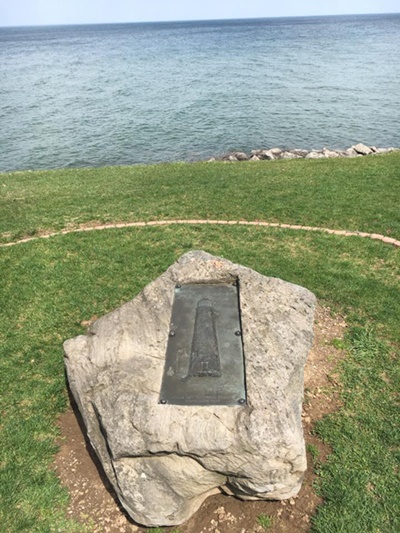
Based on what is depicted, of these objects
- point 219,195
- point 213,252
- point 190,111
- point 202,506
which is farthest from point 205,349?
point 190,111

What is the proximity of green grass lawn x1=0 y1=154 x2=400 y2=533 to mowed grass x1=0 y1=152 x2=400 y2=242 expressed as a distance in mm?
68

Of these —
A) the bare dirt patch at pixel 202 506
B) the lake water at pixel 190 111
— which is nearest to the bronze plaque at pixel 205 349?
the bare dirt patch at pixel 202 506

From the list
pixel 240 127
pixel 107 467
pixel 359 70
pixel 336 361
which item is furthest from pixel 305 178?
pixel 359 70

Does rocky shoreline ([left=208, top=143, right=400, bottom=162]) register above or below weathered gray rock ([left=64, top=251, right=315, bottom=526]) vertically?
below

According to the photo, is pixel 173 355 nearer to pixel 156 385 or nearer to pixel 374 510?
pixel 156 385

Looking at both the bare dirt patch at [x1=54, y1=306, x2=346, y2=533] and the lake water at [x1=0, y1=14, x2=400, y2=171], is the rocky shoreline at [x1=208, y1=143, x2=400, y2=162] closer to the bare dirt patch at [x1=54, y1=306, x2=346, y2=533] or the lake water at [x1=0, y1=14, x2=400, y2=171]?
the lake water at [x1=0, y1=14, x2=400, y2=171]

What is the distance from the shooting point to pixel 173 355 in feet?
17.1

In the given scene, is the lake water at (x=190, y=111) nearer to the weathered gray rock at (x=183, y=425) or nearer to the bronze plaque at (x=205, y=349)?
the bronze plaque at (x=205, y=349)

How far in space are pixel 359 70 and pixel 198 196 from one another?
5084 cm

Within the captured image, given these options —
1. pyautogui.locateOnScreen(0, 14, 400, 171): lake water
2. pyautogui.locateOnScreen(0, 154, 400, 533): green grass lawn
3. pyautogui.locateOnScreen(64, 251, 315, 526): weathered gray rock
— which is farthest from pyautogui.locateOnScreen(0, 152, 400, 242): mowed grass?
pyautogui.locateOnScreen(0, 14, 400, 171): lake water

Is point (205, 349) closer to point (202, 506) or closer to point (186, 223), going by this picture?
point (202, 506)

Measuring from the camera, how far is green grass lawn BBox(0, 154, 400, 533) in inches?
205

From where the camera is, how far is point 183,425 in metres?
4.43

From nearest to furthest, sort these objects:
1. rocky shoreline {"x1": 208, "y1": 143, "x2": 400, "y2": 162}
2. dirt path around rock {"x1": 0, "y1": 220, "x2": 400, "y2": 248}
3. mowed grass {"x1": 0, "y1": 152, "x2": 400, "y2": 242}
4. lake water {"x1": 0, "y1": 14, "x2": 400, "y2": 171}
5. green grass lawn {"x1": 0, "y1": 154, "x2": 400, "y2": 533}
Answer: green grass lawn {"x1": 0, "y1": 154, "x2": 400, "y2": 533} → dirt path around rock {"x1": 0, "y1": 220, "x2": 400, "y2": 248} → mowed grass {"x1": 0, "y1": 152, "x2": 400, "y2": 242} → rocky shoreline {"x1": 208, "y1": 143, "x2": 400, "y2": 162} → lake water {"x1": 0, "y1": 14, "x2": 400, "y2": 171}
